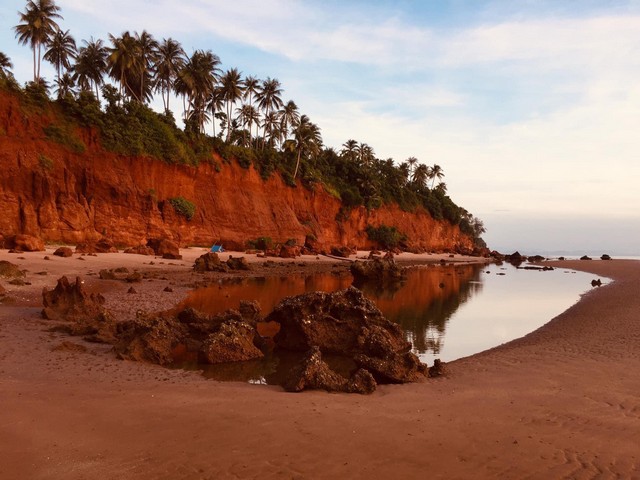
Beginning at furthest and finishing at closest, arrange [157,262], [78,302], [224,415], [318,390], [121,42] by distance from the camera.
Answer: [121,42] → [157,262] → [78,302] → [318,390] → [224,415]

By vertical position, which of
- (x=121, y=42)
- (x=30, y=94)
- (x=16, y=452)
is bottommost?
(x=16, y=452)

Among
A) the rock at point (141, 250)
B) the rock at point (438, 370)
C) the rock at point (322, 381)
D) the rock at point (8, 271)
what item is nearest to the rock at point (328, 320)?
the rock at point (438, 370)

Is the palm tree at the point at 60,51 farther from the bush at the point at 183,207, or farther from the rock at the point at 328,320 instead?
the rock at the point at 328,320

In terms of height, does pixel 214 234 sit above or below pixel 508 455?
above

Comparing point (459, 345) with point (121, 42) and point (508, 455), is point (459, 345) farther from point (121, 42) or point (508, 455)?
point (121, 42)

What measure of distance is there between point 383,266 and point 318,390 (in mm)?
28700

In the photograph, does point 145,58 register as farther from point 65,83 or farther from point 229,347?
point 229,347

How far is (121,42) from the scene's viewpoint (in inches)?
2021

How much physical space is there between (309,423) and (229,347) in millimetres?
5507

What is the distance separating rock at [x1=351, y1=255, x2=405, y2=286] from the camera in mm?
36156

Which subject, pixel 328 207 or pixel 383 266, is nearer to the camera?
pixel 383 266

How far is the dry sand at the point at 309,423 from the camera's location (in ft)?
16.3

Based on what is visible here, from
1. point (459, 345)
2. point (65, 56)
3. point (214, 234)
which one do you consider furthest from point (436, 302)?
point (65, 56)

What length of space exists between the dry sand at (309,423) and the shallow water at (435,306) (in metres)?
2.53
